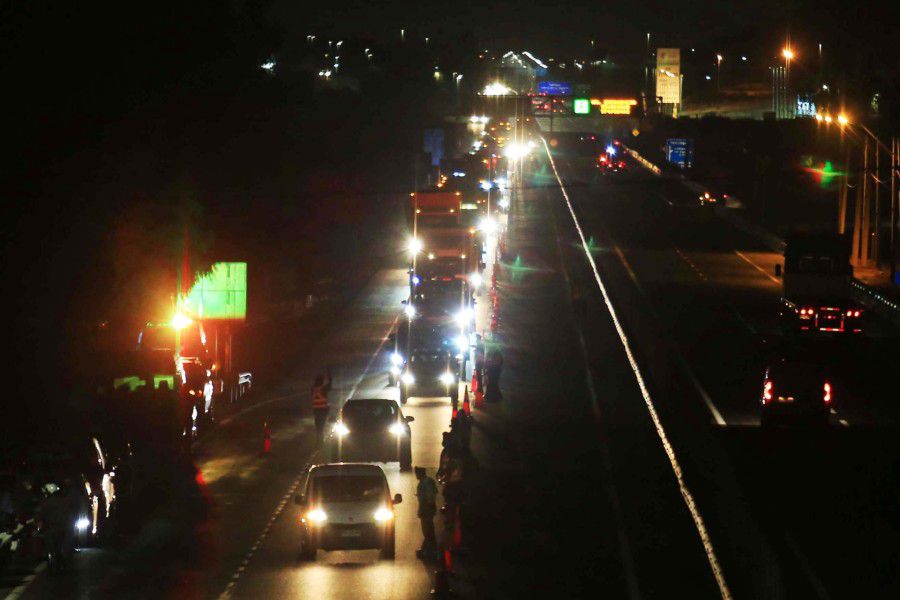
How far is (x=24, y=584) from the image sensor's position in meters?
18.2

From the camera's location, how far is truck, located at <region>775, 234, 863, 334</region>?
4712cm

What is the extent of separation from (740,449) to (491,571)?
441 inches

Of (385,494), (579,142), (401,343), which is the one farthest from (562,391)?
(579,142)

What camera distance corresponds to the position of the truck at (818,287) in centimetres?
4712

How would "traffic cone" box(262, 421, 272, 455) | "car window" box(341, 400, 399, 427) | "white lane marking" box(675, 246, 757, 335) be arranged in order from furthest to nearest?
"white lane marking" box(675, 246, 757, 335)
"traffic cone" box(262, 421, 272, 455)
"car window" box(341, 400, 399, 427)

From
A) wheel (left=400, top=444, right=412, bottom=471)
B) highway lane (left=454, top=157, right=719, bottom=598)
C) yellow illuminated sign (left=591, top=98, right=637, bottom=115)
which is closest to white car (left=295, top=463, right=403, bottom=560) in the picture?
highway lane (left=454, top=157, right=719, bottom=598)

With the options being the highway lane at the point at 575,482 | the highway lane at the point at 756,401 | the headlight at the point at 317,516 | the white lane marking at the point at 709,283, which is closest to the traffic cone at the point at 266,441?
the highway lane at the point at 575,482

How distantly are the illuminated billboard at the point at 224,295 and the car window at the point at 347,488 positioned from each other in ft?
97.0

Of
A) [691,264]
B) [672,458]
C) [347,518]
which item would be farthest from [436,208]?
[347,518]

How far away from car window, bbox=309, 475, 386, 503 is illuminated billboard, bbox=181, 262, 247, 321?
29.6 metres

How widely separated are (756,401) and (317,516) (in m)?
19.4

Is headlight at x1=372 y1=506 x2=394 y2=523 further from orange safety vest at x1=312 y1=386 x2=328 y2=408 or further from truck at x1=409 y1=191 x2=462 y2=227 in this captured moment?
truck at x1=409 y1=191 x2=462 y2=227

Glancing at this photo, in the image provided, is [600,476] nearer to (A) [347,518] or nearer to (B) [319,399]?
(B) [319,399]

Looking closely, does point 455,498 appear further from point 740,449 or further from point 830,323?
point 830,323
